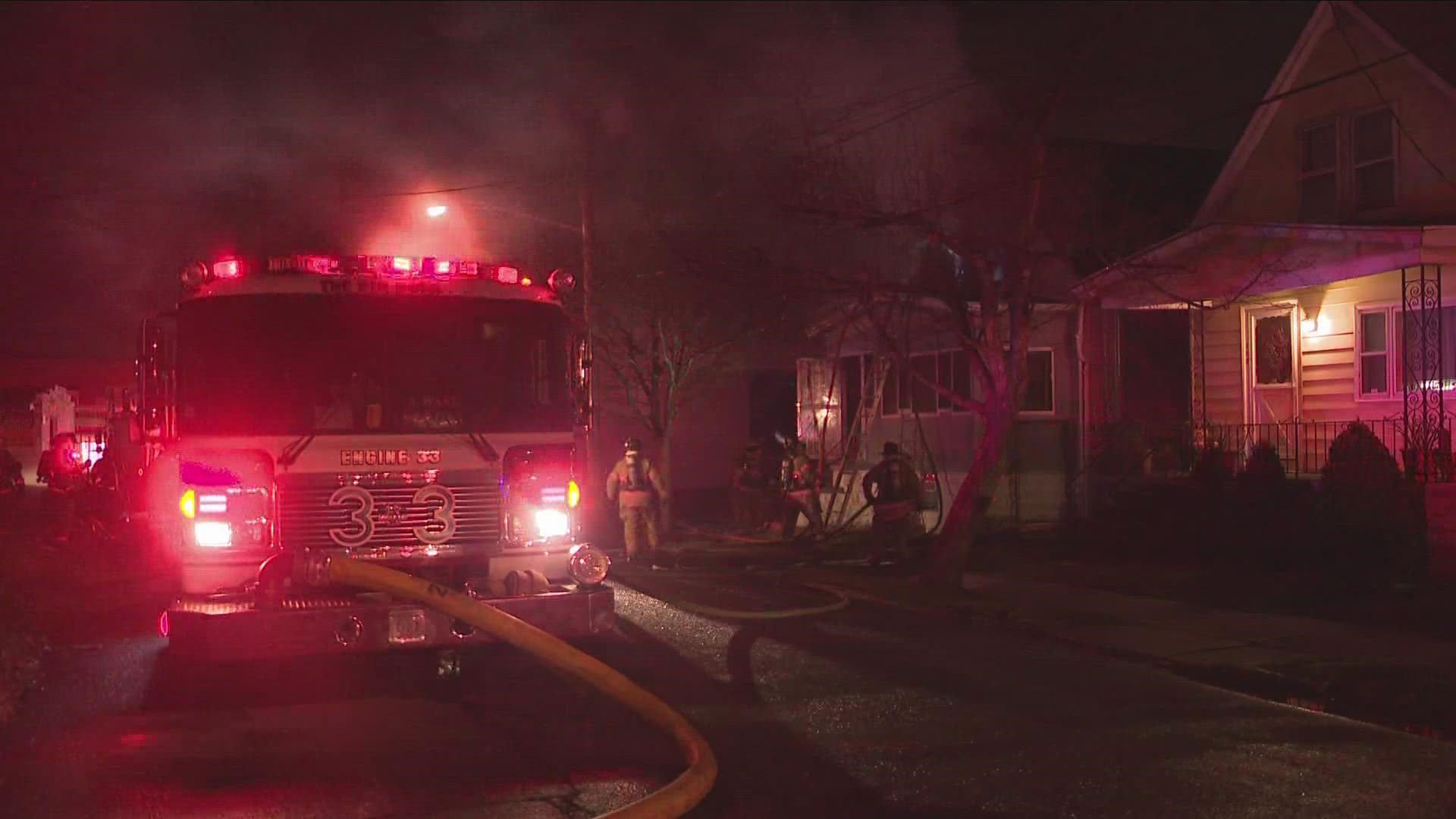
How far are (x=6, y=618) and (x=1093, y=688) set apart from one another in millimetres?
7742

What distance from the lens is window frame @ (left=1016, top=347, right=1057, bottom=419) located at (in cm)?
2070

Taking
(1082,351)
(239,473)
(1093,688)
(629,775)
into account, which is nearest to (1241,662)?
(1093,688)

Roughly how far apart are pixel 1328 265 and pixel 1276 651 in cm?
669

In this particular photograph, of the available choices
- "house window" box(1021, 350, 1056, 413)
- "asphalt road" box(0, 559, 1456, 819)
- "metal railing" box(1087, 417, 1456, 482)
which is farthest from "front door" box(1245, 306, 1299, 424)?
"asphalt road" box(0, 559, 1456, 819)

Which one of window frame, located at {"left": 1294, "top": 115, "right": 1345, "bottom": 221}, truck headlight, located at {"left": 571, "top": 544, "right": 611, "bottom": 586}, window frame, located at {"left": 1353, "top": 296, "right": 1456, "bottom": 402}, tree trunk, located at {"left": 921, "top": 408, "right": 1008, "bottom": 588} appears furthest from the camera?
window frame, located at {"left": 1294, "top": 115, "right": 1345, "bottom": 221}

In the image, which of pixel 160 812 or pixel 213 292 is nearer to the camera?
pixel 160 812

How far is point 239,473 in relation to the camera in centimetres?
756

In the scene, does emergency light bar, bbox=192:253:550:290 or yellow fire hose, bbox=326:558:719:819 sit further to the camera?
emergency light bar, bbox=192:253:550:290

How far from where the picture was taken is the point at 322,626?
721cm

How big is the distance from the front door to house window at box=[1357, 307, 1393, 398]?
3.52 feet

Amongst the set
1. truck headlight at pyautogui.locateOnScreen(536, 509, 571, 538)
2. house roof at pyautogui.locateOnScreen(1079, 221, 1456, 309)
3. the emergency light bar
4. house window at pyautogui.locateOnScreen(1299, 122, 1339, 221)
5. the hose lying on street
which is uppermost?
house window at pyautogui.locateOnScreen(1299, 122, 1339, 221)

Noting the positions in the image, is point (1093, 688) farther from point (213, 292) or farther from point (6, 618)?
point (6, 618)

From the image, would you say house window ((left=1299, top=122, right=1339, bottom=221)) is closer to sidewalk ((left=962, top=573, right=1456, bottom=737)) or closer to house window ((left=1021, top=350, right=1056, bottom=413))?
house window ((left=1021, top=350, right=1056, bottom=413))

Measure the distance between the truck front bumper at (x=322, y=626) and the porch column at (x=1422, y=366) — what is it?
33.9ft
